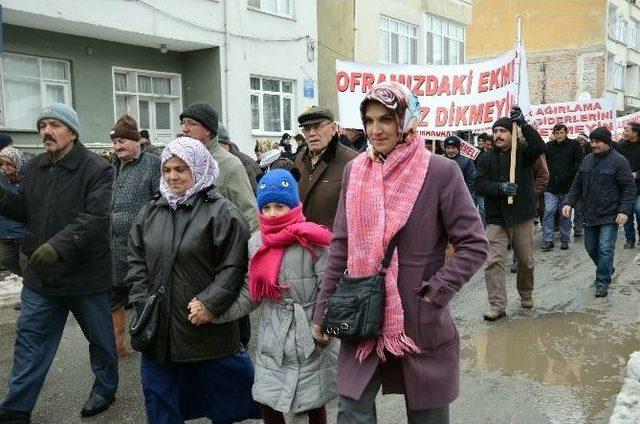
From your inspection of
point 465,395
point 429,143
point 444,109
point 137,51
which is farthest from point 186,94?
point 465,395

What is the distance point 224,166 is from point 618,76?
4291 centimetres

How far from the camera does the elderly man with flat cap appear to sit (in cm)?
429

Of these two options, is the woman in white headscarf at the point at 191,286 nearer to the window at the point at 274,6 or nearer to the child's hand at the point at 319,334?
the child's hand at the point at 319,334

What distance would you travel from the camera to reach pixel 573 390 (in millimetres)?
4246

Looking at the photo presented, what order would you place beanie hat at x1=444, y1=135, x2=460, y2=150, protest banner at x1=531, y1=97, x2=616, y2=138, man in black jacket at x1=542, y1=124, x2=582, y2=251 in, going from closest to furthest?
1. beanie hat at x1=444, y1=135, x2=460, y2=150
2. man in black jacket at x1=542, y1=124, x2=582, y2=251
3. protest banner at x1=531, y1=97, x2=616, y2=138

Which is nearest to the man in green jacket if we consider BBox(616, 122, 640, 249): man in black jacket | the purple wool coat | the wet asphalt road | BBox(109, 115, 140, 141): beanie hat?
BBox(109, 115, 140, 141): beanie hat

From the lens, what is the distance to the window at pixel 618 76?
4000cm

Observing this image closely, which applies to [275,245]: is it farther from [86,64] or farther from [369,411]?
[86,64]

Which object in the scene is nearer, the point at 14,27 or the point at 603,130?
the point at 603,130

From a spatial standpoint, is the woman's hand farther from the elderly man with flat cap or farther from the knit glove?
the elderly man with flat cap

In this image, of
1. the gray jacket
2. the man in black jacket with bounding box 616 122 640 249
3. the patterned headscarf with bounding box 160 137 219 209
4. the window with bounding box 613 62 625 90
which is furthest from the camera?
the window with bounding box 613 62 625 90

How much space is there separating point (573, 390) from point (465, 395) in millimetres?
770

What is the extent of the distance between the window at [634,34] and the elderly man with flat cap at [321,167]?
45.6m

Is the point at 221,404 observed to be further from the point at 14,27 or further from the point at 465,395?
the point at 14,27
